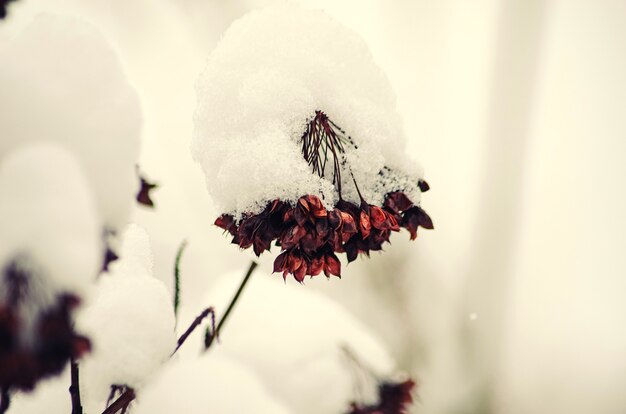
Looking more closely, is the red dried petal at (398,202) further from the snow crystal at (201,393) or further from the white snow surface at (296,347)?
the white snow surface at (296,347)

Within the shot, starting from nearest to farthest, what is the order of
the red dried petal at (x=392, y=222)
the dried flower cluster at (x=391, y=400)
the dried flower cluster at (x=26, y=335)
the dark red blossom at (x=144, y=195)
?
the dried flower cluster at (x=26, y=335), the dark red blossom at (x=144, y=195), the red dried petal at (x=392, y=222), the dried flower cluster at (x=391, y=400)

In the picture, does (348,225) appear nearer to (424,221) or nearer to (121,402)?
(424,221)

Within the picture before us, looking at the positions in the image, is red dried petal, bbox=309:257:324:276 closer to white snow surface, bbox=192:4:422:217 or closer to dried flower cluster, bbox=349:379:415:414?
white snow surface, bbox=192:4:422:217

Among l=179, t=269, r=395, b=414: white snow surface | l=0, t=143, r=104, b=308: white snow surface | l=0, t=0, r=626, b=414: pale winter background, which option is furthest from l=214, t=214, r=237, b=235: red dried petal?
l=0, t=0, r=626, b=414: pale winter background

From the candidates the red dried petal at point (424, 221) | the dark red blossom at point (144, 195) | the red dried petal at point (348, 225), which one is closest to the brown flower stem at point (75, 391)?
the dark red blossom at point (144, 195)

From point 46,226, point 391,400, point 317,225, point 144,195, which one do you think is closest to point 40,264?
point 46,226

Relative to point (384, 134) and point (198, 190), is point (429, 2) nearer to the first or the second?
point (198, 190)

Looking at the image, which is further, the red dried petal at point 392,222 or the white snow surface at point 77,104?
the red dried petal at point 392,222
